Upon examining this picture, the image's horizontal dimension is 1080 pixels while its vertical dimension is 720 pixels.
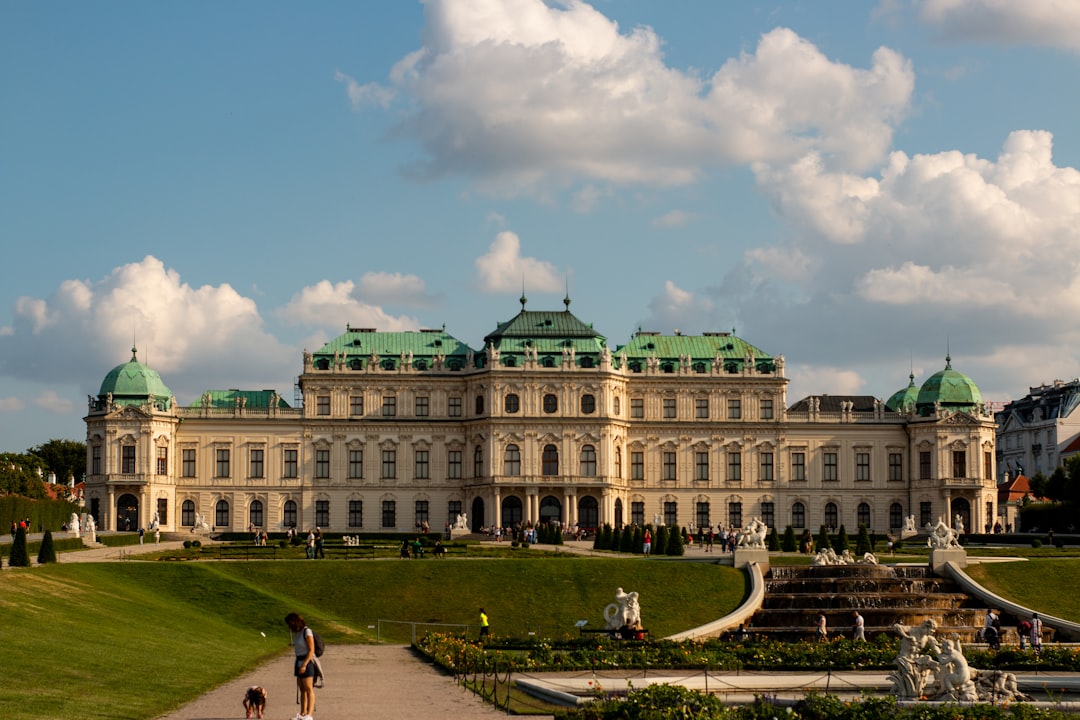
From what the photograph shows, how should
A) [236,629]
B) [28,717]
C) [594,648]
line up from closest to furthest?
1. [28,717]
2. [594,648]
3. [236,629]

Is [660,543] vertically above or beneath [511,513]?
beneath

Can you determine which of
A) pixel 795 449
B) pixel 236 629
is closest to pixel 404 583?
pixel 236 629

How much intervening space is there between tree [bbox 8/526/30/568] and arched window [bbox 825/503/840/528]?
6585 cm

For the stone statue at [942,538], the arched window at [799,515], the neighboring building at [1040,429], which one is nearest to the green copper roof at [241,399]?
the arched window at [799,515]

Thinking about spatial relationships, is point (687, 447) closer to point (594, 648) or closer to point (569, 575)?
point (569, 575)

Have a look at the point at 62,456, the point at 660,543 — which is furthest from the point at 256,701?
the point at 62,456

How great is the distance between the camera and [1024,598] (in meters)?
62.6

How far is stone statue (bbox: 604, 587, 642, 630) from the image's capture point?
52062 millimetres

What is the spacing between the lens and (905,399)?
116 metres

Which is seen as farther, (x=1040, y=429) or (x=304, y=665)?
(x=1040, y=429)

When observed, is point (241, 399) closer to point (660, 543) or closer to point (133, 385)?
point (133, 385)

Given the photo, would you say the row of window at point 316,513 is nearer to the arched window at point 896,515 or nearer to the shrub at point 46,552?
the arched window at point 896,515

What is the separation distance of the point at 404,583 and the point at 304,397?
45731 millimetres

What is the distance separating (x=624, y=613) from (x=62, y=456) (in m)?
107
